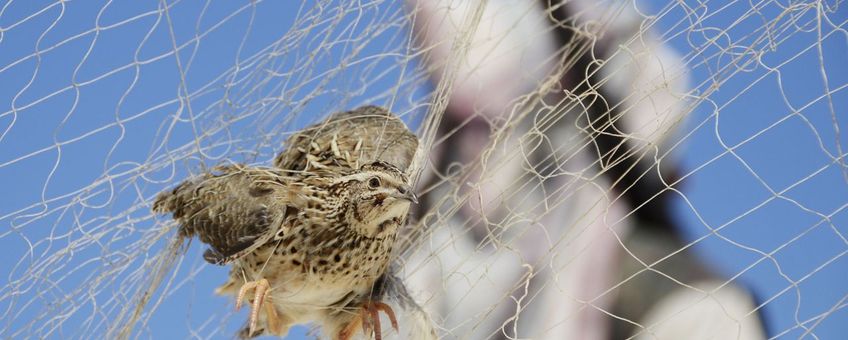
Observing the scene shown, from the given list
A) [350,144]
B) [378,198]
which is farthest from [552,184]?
[378,198]

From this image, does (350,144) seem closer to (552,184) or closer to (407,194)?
(407,194)

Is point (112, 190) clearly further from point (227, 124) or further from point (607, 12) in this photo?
point (607, 12)

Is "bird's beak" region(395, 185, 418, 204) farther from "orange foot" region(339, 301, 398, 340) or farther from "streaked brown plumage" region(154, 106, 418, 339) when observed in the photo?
"orange foot" region(339, 301, 398, 340)

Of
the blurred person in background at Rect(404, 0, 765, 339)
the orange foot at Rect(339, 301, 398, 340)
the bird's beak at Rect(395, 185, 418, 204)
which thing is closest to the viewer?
the bird's beak at Rect(395, 185, 418, 204)

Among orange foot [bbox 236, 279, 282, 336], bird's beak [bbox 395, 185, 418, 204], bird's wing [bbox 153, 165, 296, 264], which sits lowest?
orange foot [bbox 236, 279, 282, 336]

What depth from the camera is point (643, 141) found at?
76.7 inches

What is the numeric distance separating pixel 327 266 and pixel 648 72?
3.19 ft

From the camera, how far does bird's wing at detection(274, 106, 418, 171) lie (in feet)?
5.90

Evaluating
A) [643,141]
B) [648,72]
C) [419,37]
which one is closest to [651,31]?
[648,72]

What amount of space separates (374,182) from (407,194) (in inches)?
2.5

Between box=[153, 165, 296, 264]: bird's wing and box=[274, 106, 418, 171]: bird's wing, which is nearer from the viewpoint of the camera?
box=[153, 165, 296, 264]: bird's wing

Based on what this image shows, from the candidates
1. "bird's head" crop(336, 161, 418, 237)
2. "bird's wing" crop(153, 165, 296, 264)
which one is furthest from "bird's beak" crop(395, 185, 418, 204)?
"bird's wing" crop(153, 165, 296, 264)

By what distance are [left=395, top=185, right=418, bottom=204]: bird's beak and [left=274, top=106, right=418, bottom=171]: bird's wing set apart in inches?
8.1

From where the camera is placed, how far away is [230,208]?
5.44ft
